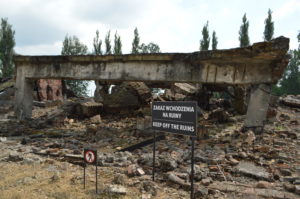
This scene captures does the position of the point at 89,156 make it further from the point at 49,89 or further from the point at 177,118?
the point at 49,89

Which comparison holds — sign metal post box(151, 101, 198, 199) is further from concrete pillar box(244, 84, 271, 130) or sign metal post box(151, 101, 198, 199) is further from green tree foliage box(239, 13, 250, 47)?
green tree foliage box(239, 13, 250, 47)

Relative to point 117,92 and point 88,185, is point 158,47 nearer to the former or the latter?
point 117,92

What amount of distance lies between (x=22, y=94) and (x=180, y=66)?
279 inches

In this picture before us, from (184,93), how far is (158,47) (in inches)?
1443

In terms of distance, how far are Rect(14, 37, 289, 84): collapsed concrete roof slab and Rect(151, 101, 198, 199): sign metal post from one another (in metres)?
3.74

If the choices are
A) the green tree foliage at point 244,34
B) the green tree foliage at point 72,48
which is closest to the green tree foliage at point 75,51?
the green tree foliage at point 72,48

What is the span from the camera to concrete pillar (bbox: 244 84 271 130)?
7.25m

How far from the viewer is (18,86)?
10617mm

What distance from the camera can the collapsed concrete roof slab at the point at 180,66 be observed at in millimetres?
6824

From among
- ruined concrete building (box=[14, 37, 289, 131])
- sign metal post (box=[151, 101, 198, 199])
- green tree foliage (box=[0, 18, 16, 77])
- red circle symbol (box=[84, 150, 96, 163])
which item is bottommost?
red circle symbol (box=[84, 150, 96, 163])

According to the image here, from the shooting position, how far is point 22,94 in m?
10.5

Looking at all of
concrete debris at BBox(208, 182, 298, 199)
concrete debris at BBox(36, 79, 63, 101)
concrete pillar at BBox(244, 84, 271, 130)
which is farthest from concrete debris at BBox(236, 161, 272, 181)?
concrete debris at BBox(36, 79, 63, 101)

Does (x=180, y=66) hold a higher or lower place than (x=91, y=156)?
higher

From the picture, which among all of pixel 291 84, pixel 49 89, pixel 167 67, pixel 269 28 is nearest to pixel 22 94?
pixel 167 67
